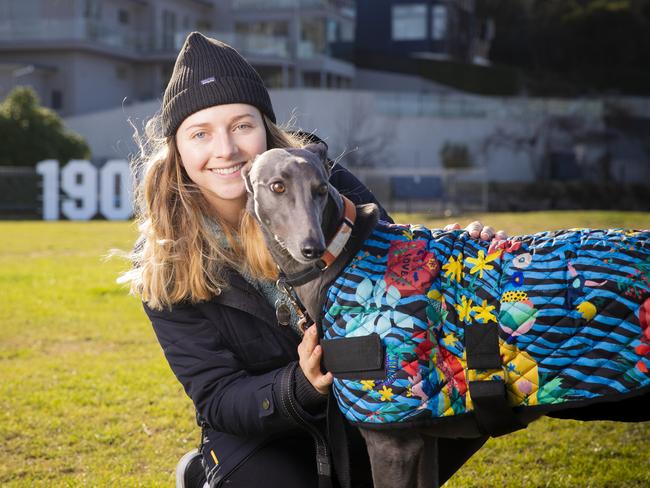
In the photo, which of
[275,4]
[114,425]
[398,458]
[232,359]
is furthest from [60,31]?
[398,458]

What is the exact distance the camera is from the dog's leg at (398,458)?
2.47 m

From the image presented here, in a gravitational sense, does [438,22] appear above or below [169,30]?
above

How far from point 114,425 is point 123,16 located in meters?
32.6

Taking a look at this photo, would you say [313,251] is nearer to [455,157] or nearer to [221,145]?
[221,145]

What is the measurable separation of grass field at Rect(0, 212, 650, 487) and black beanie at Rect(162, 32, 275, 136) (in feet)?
5.94

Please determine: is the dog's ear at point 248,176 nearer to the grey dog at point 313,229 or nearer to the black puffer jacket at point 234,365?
the grey dog at point 313,229

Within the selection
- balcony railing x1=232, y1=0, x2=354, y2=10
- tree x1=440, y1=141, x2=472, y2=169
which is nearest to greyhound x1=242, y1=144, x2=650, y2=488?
tree x1=440, y1=141, x2=472, y2=169

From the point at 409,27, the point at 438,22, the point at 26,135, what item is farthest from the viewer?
the point at 409,27

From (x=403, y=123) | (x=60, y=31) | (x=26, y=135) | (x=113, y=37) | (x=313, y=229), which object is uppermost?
(x=60, y=31)

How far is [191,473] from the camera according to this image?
131 inches

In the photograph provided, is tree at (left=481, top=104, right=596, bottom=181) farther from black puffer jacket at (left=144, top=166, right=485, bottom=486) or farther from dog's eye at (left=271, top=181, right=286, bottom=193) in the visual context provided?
dog's eye at (left=271, top=181, right=286, bottom=193)

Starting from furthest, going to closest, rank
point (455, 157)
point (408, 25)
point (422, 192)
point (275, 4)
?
1. point (408, 25)
2. point (275, 4)
3. point (455, 157)
4. point (422, 192)

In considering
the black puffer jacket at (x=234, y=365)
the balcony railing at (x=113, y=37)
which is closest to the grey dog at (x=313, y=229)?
the black puffer jacket at (x=234, y=365)

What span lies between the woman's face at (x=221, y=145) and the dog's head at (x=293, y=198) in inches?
16.2
